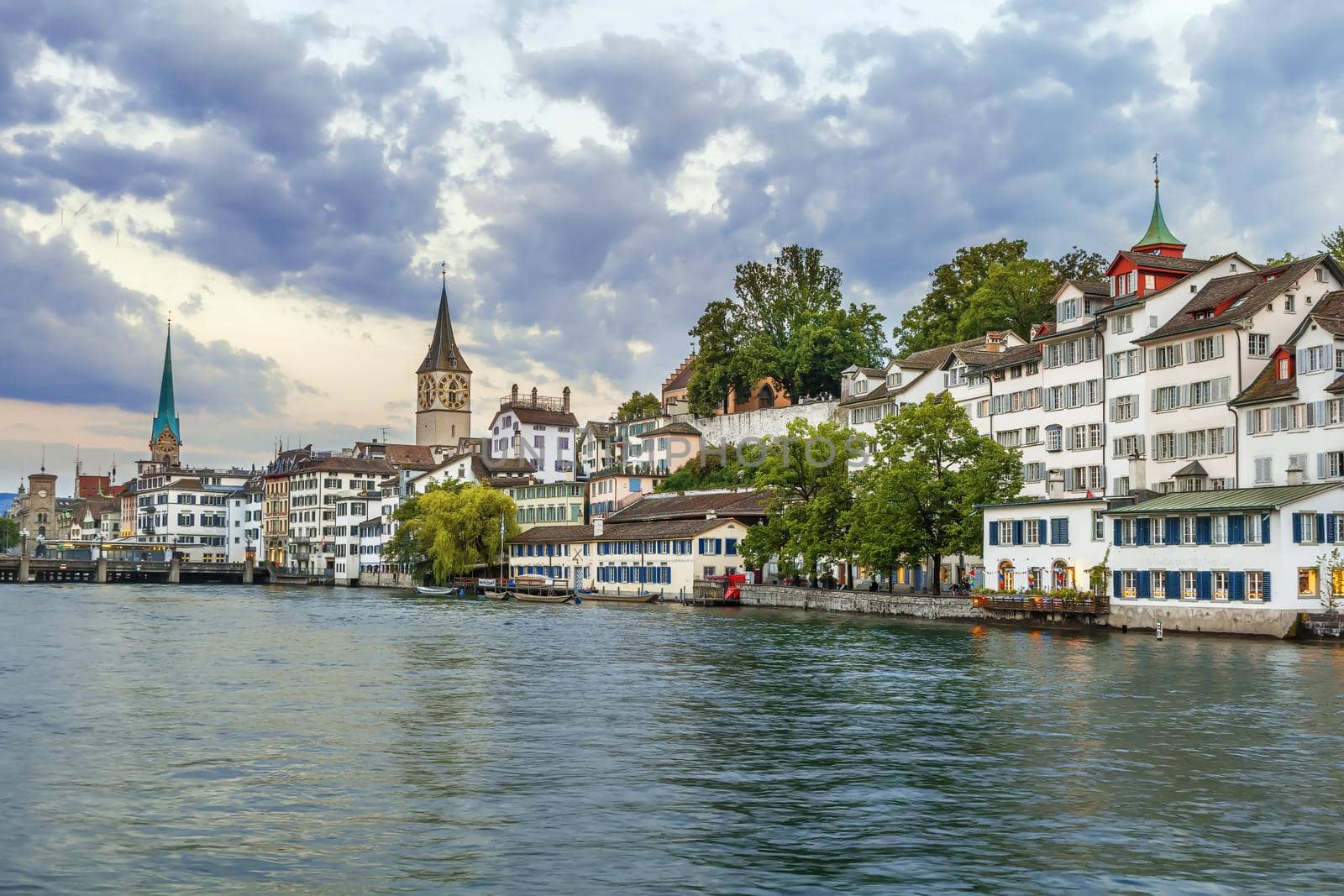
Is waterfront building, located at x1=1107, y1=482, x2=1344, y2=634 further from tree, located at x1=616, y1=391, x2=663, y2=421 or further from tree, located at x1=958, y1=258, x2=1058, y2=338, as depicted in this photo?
tree, located at x1=616, y1=391, x2=663, y2=421

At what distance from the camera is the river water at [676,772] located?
18.7 meters

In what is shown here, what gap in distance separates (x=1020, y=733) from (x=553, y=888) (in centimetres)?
1538

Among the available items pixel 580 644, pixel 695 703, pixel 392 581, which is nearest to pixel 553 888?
pixel 695 703

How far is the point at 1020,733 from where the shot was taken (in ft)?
99.2

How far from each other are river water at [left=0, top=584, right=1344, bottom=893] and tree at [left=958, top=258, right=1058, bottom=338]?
4626 centimetres

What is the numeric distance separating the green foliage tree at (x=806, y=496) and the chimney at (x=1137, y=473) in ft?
54.8

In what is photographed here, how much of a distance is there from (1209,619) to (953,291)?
49.0 meters

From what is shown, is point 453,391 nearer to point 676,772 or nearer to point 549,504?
point 549,504

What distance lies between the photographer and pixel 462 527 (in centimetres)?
11906

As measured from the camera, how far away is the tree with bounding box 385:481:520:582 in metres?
119

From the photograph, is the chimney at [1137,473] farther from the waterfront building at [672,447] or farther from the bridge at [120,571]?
the bridge at [120,571]

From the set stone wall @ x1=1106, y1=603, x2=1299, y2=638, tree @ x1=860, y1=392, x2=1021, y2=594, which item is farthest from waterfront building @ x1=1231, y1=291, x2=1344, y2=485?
tree @ x1=860, y1=392, x2=1021, y2=594

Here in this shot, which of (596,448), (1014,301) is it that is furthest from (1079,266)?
(596,448)

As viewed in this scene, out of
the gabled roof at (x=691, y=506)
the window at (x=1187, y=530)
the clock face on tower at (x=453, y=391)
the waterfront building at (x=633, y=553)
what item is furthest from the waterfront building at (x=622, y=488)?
the clock face on tower at (x=453, y=391)
